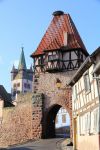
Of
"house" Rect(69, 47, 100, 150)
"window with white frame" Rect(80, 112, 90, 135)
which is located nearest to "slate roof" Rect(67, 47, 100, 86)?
"house" Rect(69, 47, 100, 150)

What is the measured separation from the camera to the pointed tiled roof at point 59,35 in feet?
110

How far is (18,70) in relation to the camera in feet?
429

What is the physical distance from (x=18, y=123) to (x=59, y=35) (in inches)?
377

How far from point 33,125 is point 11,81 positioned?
98.7 meters

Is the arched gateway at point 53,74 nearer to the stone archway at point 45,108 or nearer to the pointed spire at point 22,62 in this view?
the stone archway at point 45,108

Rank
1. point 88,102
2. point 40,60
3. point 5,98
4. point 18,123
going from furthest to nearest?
point 5,98 < point 18,123 < point 40,60 < point 88,102

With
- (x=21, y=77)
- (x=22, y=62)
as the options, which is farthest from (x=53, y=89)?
(x=21, y=77)

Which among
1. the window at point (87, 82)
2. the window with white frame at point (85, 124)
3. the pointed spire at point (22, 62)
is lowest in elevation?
the window with white frame at point (85, 124)

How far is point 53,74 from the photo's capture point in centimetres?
3325

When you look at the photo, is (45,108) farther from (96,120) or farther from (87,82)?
(96,120)

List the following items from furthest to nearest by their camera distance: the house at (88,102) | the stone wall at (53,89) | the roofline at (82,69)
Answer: the stone wall at (53,89)
the roofline at (82,69)
the house at (88,102)

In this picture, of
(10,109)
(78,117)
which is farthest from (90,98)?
(10,109)

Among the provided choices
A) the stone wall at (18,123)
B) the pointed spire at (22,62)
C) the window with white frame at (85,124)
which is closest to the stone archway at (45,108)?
the stone wall at (18,123)

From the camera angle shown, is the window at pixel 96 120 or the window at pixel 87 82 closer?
the window at pixel 96 120
